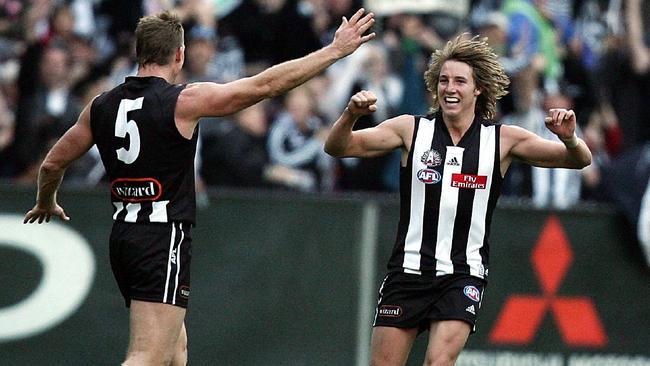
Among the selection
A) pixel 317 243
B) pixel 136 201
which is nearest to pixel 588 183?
pixel 317 243

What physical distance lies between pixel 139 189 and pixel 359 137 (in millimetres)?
1456

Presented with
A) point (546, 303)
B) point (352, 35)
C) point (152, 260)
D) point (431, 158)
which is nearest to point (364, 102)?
point (352, 35)

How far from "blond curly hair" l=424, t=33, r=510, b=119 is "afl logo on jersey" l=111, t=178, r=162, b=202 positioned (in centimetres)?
205

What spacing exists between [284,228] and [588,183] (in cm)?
320

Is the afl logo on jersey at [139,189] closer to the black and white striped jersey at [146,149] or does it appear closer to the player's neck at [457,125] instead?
the black and white striped jersey at [146,149]

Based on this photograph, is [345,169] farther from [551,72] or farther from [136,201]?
[136,201]

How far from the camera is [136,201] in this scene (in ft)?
26.9

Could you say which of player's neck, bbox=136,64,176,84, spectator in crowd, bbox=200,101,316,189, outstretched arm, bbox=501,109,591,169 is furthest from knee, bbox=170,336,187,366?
spectator in crowd, bbox=200,101,316,189

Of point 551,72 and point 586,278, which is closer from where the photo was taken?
point 586,278

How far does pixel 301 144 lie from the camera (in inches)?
507

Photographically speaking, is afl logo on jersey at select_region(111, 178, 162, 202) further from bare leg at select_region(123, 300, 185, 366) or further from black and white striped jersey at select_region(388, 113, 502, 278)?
black and white striped jersey at select_region(388, 113, 502, 278)

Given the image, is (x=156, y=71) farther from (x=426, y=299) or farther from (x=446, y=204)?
(x=426, y=299)

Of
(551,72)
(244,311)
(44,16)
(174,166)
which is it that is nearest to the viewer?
(174,166)

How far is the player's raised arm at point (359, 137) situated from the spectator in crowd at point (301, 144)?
3.92 meters
